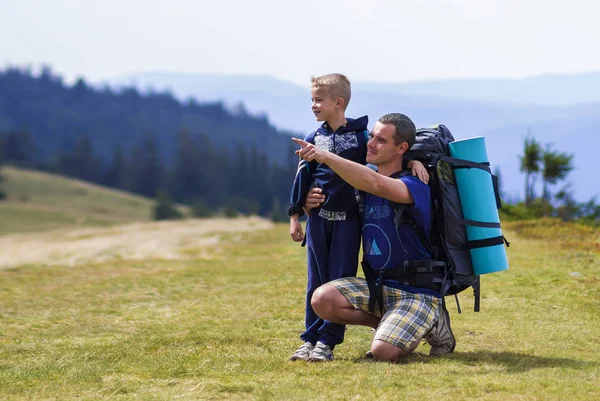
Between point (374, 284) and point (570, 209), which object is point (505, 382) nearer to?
point (374, 284)

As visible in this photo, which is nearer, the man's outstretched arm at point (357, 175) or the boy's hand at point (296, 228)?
the man's outstretched arm at point (357, 175)

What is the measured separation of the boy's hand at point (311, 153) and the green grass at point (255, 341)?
1.75 meters

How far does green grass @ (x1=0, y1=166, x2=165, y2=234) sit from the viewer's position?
120 metres

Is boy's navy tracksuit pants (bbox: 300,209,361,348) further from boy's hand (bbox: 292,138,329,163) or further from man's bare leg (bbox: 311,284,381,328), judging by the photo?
boy's hand (bbox: 292,138,329,163)

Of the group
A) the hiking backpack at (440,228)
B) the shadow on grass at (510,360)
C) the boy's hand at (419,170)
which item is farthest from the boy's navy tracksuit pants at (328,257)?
the boy's hand at (419,170)

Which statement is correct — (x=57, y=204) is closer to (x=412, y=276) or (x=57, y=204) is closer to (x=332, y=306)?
(x=332, y=306)

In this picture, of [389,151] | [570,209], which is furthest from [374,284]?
[570,209]

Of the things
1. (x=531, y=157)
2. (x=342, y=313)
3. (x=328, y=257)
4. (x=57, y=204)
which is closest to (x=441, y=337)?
(x=342, y=313)

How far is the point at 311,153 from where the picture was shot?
6.69 metres

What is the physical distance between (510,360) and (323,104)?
284 cm

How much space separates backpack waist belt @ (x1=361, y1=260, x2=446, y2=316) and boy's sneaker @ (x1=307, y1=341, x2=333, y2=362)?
524 mm

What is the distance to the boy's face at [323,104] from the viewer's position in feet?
23.2

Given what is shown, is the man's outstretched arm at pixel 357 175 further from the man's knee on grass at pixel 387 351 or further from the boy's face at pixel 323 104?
the man's knee on grass at pixel 387 351

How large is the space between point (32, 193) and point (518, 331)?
142573 mm
